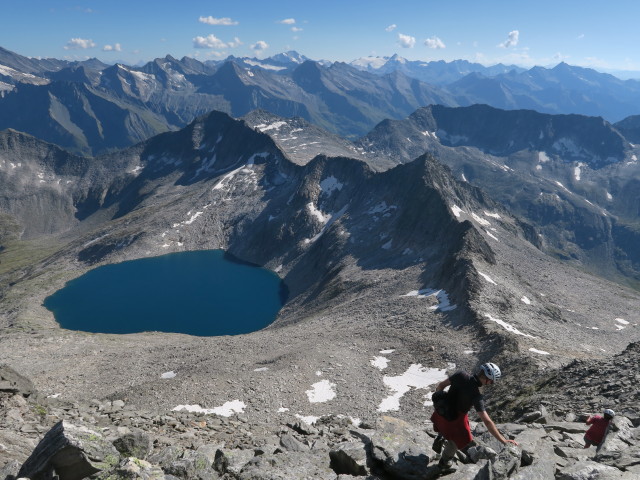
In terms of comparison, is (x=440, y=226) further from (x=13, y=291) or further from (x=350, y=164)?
(x=13, y=291)

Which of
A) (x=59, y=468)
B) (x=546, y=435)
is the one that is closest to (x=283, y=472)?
(x=59, y=468)

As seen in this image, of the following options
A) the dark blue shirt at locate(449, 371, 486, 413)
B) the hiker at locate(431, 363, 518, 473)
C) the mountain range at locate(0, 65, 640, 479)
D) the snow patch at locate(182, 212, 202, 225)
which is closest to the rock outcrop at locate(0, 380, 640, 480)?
the hiker at locate(431, 363, 518, 473)

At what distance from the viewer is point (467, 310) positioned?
6444 cm

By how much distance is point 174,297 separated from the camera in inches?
5108

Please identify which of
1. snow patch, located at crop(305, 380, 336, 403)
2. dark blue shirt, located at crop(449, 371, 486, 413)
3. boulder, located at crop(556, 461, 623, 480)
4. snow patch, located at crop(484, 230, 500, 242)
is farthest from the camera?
snow patch, located at crop(484, 230, 500, 242)

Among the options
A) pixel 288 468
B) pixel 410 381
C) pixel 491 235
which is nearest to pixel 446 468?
pixel 288 468

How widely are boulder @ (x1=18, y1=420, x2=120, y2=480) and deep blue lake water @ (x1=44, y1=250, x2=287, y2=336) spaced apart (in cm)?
8953

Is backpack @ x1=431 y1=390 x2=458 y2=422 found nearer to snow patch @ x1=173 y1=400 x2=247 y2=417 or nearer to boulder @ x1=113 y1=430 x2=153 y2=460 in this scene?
boulder @ x1=113 y1=430 x2=153 y2=460

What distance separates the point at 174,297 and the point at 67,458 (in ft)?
394

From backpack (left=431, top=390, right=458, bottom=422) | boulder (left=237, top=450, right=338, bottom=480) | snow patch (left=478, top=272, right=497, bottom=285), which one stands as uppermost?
backpack (left=431, top=390, right=458, bottom=422)

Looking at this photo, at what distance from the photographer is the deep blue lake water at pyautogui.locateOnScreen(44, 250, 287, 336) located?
4326 inches

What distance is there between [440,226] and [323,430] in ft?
288

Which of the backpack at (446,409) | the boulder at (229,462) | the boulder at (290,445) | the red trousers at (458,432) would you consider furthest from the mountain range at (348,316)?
the backpack at (446,409)

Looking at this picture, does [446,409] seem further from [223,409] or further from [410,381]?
[410,381]
